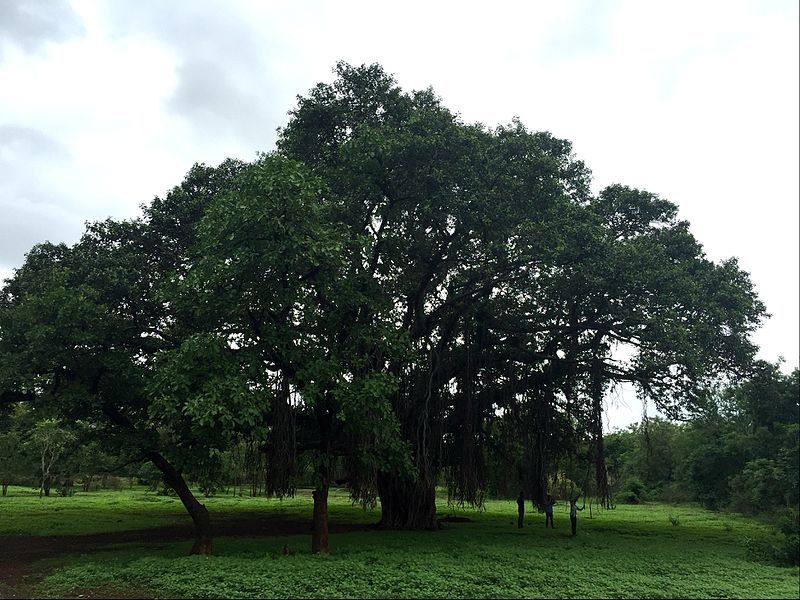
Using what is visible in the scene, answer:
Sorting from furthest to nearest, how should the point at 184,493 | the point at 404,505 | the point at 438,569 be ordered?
the point at 404,505 < the point at 184,493 < the point at 438,569

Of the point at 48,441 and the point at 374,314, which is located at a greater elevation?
the point at 374,314

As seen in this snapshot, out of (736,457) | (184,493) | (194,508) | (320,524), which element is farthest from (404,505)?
(736,457)

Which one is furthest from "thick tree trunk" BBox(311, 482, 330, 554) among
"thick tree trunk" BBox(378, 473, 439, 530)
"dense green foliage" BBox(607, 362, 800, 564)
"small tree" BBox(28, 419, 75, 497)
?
"small tree" BBox(28, 419, 75, 497)

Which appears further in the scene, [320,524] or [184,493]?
[184,493]

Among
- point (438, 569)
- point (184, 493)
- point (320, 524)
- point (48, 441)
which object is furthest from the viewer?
point (48, 441)

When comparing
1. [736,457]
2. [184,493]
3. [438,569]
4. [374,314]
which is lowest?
[438,569]

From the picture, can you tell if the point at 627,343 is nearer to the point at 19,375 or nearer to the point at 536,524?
the point at 536,524

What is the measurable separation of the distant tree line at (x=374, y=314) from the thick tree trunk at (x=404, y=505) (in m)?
0.06

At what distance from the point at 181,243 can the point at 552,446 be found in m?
11.5

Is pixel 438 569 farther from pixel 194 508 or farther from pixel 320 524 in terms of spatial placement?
pixel 194 508

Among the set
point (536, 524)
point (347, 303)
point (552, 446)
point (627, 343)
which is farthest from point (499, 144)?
point (536, 524)

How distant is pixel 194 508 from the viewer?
11586 mm

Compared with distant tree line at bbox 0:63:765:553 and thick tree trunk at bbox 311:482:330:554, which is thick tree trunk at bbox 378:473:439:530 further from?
thick tree trunk at bbox 311:482:330:554

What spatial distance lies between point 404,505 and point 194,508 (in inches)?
233
